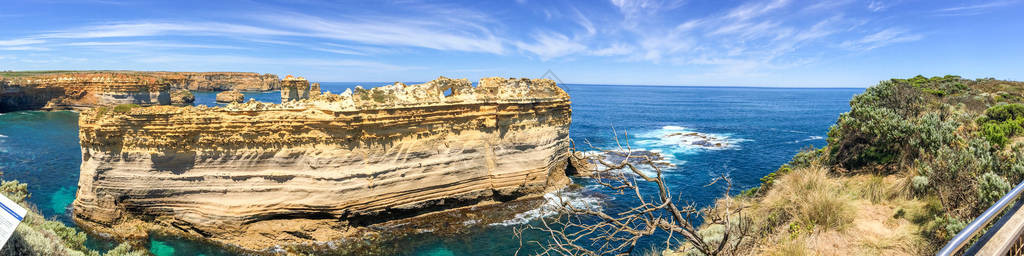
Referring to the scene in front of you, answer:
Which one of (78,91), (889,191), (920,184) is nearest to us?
(920,184)

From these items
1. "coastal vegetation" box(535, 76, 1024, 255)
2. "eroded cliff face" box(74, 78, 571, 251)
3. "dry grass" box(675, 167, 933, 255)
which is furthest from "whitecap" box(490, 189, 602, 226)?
"coastal vegetation" box(535, 76, 1024, 255)

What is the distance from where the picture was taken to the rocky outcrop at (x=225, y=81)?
414 ft

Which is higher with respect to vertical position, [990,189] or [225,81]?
[990,189]

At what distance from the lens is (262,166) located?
18844mm

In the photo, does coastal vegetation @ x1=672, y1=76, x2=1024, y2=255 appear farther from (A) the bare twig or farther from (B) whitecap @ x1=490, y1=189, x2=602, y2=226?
(B) whitecap @ x1=490, y1=189, x2=602, y2=226

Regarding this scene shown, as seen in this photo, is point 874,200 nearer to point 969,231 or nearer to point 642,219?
point 642,219

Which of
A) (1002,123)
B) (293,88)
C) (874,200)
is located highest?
(293,88)

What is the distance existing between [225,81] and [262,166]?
134483mm

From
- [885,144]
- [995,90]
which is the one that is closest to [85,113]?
[885,144]

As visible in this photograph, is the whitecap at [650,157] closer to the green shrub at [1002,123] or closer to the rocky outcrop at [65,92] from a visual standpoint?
the green shrub at [1002,123]

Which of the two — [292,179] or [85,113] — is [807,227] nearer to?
[292,179]

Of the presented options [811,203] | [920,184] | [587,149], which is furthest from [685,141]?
[811,203]

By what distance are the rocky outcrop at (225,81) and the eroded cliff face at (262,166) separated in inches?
4791

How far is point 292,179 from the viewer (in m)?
18.9
